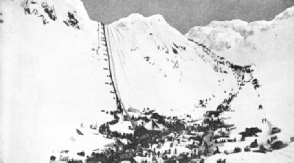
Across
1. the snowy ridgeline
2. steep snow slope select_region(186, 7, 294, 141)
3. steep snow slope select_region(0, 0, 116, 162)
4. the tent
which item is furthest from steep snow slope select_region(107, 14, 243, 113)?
steep snow slope select_region(186, 7, 294, 141)

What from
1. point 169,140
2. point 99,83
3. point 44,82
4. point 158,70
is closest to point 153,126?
point 169,140

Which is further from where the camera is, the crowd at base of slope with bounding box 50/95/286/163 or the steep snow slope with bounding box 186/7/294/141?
the steep snow slope with bounding box 186/7/294/141

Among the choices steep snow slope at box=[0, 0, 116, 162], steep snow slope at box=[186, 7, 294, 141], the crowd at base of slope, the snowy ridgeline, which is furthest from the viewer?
steep snow slope at box=[186, 7, 294, 141]

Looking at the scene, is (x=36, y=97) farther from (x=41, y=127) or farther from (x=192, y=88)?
(x=192, y=88)

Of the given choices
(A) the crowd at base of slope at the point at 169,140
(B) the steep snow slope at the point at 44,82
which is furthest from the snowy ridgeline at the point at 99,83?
(A) the crowd at base of slope at the point at 169,140

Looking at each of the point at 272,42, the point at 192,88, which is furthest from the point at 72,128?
the point at 272,42

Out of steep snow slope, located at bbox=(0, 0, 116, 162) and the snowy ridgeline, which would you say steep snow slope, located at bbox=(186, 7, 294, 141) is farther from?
steep snow slope, located at bbox=(0, 0, 116, 162)

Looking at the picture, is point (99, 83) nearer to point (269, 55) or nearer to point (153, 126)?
point (153, 126)
